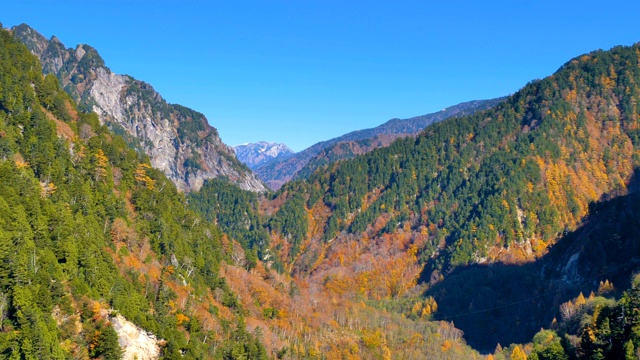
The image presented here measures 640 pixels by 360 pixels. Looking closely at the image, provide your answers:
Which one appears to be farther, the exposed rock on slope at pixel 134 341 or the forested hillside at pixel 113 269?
the exposed rock on slope at pixel 134 341

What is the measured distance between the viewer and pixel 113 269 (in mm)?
96438

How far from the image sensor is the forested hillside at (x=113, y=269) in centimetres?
7869

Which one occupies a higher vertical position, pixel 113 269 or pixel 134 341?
pixel 113 269

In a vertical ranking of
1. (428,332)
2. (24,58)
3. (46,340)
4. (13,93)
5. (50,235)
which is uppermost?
(24,58)

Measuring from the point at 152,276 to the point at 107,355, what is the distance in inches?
1233

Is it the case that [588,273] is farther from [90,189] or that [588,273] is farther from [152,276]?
[90,189]

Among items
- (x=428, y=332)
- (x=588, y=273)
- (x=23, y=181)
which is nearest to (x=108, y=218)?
(x=23, y=181)

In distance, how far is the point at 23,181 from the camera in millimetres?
94500

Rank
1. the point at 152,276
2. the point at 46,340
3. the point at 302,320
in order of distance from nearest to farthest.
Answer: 1. the point at 46,340
2. the point at 152,276
3. the point at 302,320

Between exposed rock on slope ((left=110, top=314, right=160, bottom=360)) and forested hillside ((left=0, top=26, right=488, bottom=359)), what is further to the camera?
exposed rock on slope ((left=110, top=314, right=160, bottom=360))

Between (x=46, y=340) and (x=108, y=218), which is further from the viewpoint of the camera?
(x=108, y=218)

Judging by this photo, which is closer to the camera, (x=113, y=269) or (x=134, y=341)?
(x=134, y=341)

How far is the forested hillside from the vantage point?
78.7 m

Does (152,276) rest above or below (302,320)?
above
